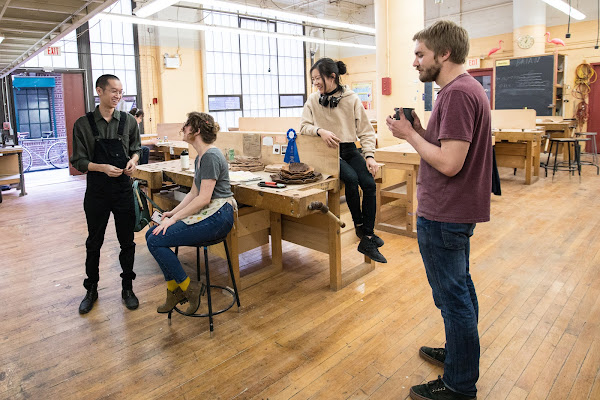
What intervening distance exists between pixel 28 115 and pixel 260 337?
11.1 meters

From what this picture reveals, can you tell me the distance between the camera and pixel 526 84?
9836mm

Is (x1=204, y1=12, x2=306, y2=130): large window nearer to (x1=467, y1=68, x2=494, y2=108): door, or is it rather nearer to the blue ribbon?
(x1=467, y1=68, x2=494, y2=108): door

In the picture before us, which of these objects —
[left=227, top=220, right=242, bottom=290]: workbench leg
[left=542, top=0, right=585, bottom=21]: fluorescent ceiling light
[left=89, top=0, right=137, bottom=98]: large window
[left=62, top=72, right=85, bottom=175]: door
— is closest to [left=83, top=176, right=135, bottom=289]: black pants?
[left=227, top=220, right=242, bottom=290]: workbench leg

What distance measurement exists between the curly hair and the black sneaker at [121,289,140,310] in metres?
1.22

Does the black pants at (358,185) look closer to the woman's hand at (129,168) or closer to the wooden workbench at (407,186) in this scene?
the wooden workbench at (407,186)

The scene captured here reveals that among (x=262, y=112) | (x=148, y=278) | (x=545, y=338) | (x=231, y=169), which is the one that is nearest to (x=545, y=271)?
(x=545, y=338)

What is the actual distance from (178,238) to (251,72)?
10873 mm

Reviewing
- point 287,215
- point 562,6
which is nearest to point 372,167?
point 287,215

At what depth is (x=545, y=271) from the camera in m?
3.47

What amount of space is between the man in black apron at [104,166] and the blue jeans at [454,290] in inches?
78.3

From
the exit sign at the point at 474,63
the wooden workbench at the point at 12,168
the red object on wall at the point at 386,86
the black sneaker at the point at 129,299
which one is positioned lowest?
the black sneaker at the point at 129,299

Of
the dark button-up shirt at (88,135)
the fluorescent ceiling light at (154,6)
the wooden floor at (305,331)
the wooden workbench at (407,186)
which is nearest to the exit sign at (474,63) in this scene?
the fluorescent ceiling light at (154,6)

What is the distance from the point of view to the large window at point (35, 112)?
11.0 metres

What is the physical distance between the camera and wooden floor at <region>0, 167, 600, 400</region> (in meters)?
2.15
